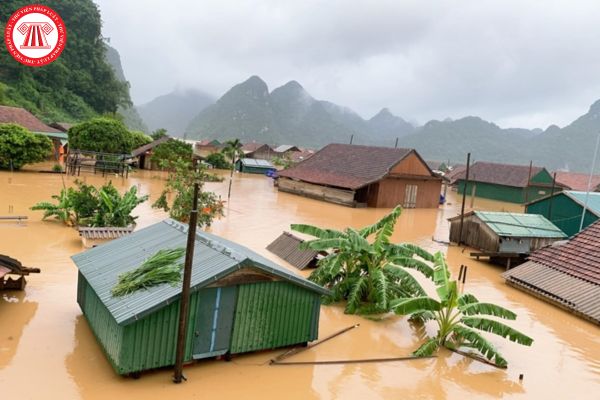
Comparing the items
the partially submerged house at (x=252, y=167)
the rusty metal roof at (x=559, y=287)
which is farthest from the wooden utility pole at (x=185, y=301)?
the partially submerged house at (x=252, y=167)

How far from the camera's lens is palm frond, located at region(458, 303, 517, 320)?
9.23 m

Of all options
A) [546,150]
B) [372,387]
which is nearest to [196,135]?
[546,150]

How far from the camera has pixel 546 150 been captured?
171 m

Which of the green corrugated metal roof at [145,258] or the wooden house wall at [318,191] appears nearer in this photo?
the green corrugated metal roof at [145,258]

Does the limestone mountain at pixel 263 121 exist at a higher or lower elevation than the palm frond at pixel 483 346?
higher

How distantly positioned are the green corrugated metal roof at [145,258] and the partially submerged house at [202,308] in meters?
0.02

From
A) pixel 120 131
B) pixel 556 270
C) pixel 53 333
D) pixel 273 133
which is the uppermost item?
pixel 273 133

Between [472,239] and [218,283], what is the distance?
15.8 meters

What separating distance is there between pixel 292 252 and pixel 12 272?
8500 mm

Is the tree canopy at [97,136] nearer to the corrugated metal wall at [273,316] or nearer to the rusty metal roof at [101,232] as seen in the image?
the rusty metal roof at [101,232]

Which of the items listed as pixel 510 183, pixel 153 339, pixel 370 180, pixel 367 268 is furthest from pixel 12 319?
pixel 510 183

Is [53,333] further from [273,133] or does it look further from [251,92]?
[251,92]

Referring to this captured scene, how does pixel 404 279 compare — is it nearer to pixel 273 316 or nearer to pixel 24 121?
pixel 273 316

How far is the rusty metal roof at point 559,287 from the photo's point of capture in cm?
1264
